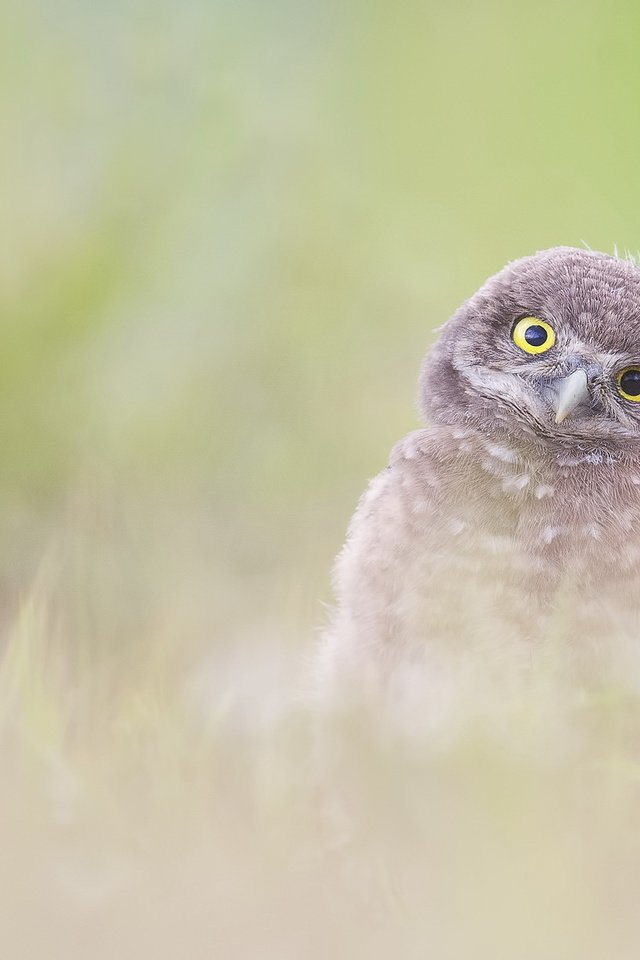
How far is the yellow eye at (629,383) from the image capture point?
1.97m

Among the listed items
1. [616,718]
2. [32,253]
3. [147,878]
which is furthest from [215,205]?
[147,878]

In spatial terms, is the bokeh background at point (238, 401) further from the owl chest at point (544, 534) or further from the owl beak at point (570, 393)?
the owl beak at point (570, 393)

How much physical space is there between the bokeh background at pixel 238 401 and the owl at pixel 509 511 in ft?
0.60

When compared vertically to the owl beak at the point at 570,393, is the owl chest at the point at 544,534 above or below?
below

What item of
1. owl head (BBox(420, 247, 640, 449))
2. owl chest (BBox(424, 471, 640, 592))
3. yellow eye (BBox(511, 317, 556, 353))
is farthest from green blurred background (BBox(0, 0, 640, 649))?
yellow eye (BBox(511, 317, 556, 353))

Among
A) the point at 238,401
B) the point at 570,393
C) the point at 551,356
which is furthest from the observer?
the point at 238,401

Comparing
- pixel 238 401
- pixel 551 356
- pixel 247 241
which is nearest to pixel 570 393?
pixel 551 356

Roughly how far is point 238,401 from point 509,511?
1122 millimetres

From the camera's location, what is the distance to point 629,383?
6.50ft

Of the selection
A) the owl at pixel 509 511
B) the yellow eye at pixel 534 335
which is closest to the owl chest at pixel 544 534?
the owl at pixel 509 511

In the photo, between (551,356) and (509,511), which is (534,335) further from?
(509,511)

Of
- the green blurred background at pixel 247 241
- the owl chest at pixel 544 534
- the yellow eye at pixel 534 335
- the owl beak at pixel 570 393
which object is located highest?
the green blurred background at pixel 247 241

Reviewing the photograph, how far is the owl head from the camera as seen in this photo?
76.4 inches

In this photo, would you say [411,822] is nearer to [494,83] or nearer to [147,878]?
[147,878]
